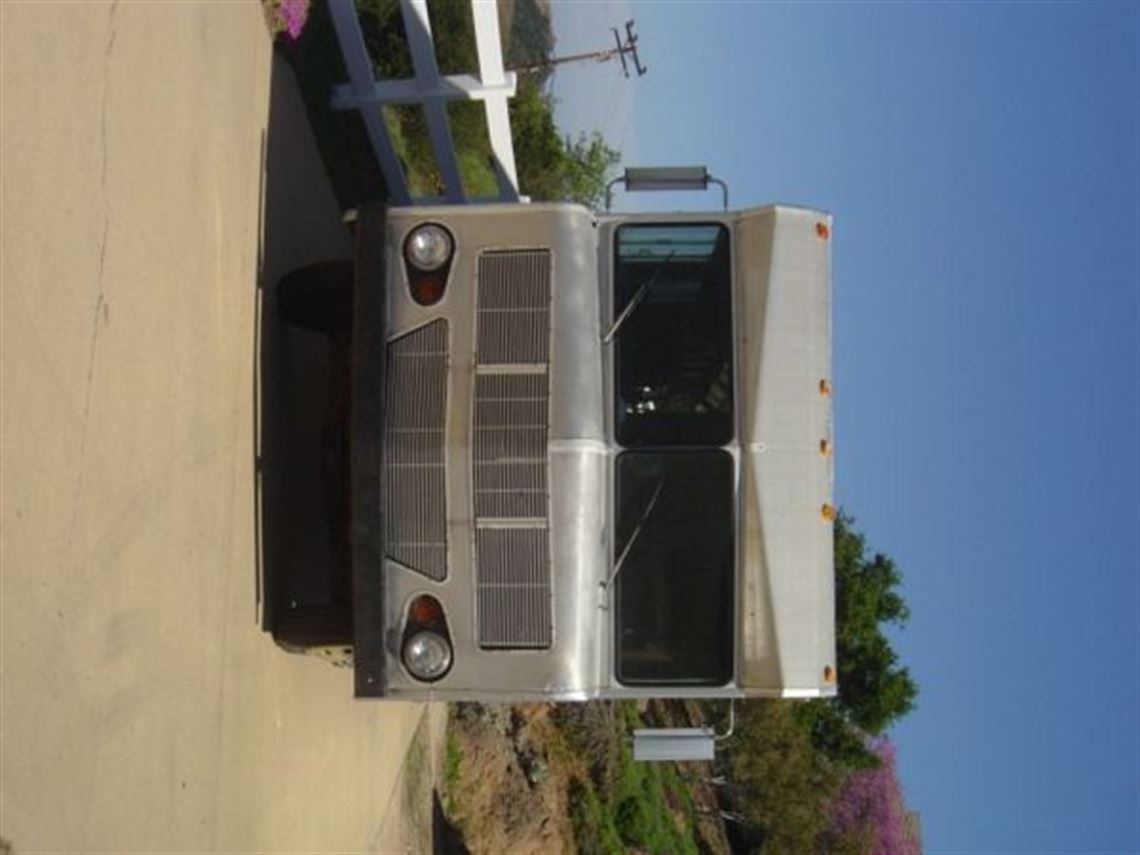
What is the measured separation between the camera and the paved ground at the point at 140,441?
644 cm

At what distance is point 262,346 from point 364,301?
151cm

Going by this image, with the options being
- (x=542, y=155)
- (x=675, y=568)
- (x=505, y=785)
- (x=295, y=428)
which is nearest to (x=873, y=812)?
(x=505, y=785)

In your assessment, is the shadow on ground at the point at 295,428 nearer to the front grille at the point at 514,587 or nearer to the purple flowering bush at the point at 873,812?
the front grille at the point at 514,587

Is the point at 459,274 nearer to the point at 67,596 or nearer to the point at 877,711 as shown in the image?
the point at 67,596

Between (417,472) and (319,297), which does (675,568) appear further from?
(319,297)

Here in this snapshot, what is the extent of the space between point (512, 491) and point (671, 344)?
1450mm

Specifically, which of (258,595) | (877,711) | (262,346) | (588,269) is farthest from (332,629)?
(877,711)

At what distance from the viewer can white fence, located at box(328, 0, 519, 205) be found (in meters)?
12.7

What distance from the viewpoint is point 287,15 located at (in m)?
11.3

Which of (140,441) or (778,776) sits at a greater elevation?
(140,441)

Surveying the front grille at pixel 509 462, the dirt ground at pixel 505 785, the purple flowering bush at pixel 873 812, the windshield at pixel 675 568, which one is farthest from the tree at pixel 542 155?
the purple flowering bush at pixel 873 812

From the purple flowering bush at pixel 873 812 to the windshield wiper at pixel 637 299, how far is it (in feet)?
69.1

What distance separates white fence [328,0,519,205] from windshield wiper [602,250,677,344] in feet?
13.9

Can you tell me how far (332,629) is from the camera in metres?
9.52
